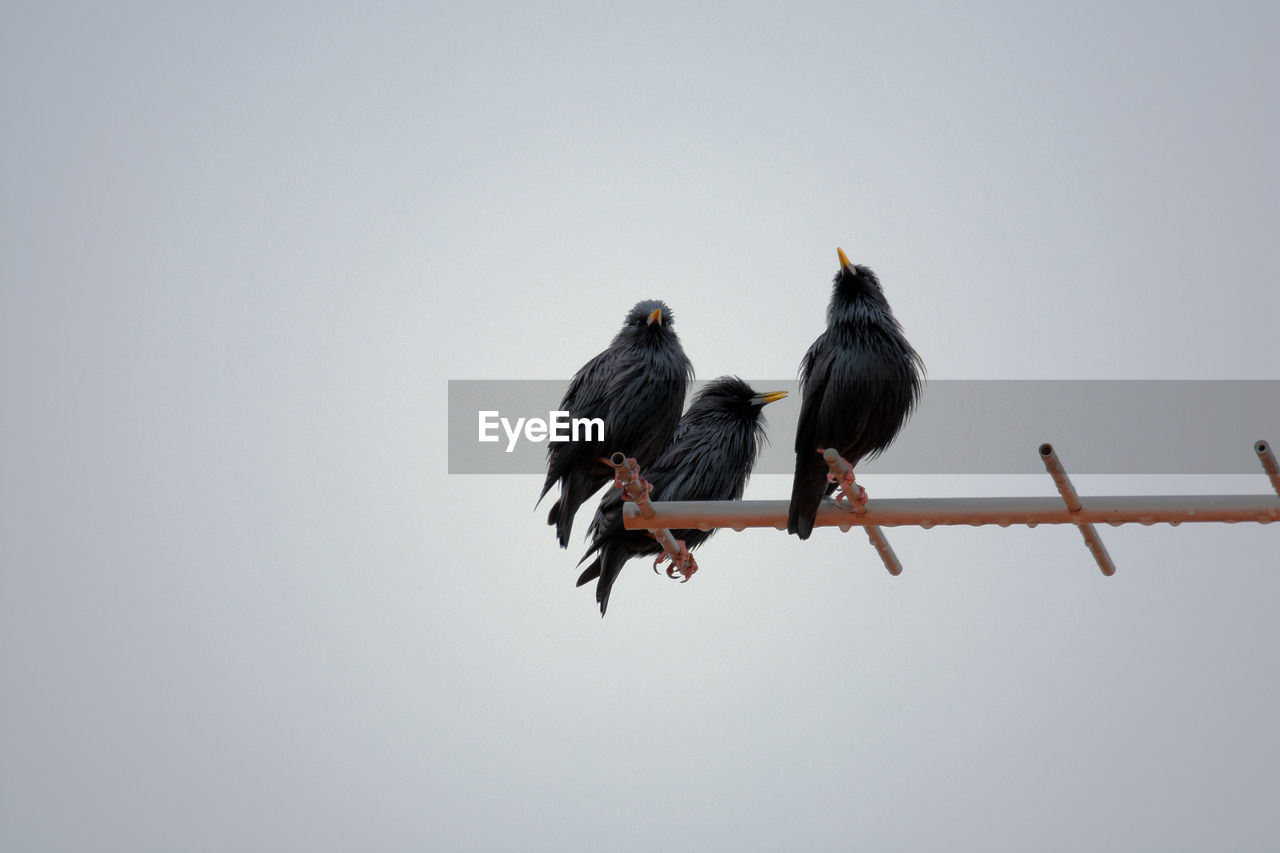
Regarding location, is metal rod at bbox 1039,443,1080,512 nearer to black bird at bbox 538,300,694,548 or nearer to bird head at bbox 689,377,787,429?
black bird at bbox 538,300,694,548

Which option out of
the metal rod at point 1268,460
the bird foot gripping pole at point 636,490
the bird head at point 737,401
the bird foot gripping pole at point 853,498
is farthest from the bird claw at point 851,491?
the bird head at point 737,401

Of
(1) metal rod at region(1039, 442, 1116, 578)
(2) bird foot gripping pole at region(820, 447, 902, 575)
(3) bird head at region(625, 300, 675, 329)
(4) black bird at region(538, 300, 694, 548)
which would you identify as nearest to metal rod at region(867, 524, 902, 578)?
(2) bird foot gripping pole at region(820, 447, 902, 575)

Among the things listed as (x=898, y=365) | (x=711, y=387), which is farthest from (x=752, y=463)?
(x=898, y=365)

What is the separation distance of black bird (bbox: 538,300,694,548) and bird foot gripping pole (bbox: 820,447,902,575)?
1118 mm

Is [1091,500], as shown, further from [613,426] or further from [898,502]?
[613,426]

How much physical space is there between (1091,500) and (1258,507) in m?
0.62

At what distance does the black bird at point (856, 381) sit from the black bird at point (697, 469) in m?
1.31

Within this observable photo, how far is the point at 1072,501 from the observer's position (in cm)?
658

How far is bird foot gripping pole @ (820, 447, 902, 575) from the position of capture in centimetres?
677

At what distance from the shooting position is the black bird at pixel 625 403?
8117mm

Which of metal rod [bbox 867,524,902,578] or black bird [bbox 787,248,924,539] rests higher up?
black bird [bbox 787,248,924,539]

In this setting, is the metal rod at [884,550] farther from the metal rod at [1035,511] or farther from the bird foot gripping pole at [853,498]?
the metal rod at [1035,511]

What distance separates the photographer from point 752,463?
29.9 ft

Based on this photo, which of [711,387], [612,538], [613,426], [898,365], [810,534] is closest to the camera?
[810,534]
